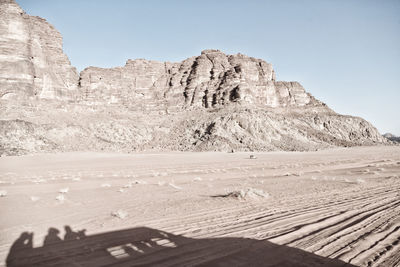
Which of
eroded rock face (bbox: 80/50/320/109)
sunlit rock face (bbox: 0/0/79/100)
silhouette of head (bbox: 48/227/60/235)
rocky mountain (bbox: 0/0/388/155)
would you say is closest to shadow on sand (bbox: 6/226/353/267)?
silhouette of head (bbox: 48/227/60/235)

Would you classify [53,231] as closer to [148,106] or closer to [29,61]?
[29,61]

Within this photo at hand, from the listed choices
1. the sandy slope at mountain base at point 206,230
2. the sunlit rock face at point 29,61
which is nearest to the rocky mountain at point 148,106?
the sunlit rock face at point 29,61

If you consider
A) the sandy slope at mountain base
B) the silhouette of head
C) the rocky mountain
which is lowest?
the silhouette of head

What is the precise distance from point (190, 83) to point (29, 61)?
146ft

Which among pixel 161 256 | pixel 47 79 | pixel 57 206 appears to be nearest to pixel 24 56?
pixel 47 79

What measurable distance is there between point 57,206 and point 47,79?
71.2 meters

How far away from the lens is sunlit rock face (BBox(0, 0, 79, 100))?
59344 millimetres

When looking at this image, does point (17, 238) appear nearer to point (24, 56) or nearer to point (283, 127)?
point (283, 127)

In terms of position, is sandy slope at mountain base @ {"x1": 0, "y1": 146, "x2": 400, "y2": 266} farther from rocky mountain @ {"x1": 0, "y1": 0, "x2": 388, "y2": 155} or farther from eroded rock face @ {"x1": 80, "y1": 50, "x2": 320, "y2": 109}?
eroded rock face @ {"x1": 80, "y1": 50, "x2": 320, "y2": 109}

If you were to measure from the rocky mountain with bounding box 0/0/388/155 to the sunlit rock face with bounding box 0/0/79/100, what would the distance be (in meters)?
0.24

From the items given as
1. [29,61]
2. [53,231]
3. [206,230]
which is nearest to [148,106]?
[29,61]

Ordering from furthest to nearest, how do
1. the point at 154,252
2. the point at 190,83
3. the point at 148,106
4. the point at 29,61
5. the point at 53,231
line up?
the point at 190,83 < the point at 148,106 < the point at 29,61 < the point at 53,231 < the point at 154,252

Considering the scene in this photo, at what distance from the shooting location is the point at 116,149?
44.0m

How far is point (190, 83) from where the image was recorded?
8238cm
